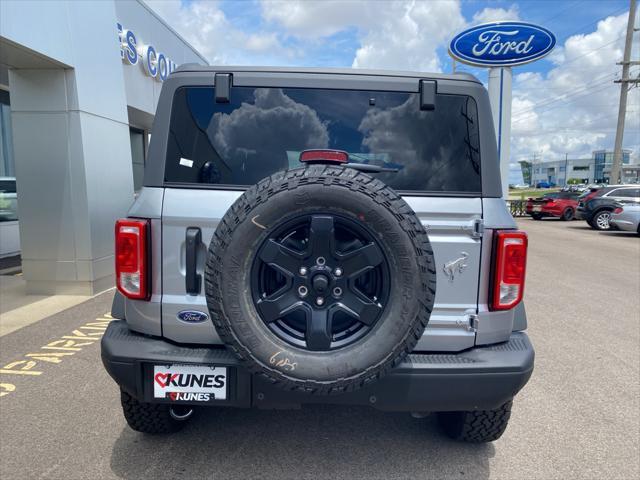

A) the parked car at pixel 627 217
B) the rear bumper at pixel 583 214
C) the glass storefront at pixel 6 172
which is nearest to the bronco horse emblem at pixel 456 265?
the glass storefront at pixel 6 172

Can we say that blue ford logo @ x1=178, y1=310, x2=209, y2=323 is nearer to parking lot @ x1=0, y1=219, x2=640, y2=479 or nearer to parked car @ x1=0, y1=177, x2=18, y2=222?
parking lot @ x1=0, y1=219, x2=640, y2=479

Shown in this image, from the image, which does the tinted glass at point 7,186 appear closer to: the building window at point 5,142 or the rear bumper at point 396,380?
the building window at point 5,142

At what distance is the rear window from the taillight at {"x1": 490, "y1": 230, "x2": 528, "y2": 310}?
1.10ft

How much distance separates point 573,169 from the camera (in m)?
138

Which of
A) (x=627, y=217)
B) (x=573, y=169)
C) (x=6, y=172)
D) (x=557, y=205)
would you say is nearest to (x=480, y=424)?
(x=6, y=172)

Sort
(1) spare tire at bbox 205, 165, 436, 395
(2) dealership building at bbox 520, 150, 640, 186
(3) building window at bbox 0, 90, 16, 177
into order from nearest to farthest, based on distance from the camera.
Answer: (1) spare tire at bbox 205, 165, 436, 395, (3) building window at bbox 0, 90, 16, 177, (2) dealership building at bbox 520, 150, 640, 186


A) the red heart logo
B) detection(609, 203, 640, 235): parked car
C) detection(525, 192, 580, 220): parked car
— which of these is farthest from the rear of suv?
detection(525, 192, 580, 220): parked car

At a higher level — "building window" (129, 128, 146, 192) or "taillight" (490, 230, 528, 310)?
"building window" (129, 128, 146, 192)

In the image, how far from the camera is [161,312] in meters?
2.35

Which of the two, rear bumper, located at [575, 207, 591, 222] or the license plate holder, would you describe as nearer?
the license plate holder

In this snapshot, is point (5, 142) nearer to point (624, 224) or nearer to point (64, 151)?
point (64, 151)

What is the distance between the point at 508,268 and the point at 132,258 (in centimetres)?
184

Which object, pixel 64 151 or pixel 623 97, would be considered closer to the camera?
pixel 64 151

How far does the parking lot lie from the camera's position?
261cm
